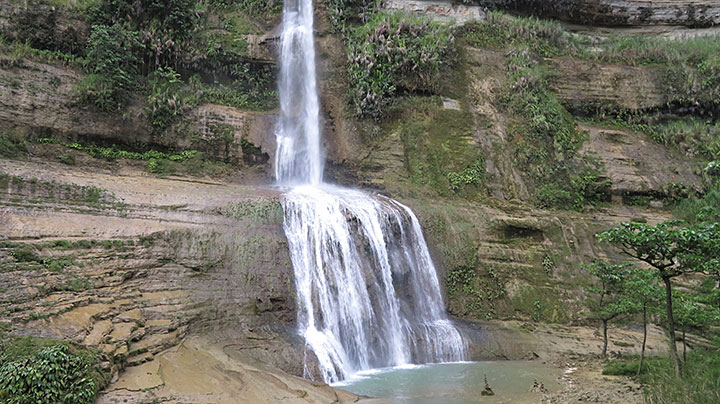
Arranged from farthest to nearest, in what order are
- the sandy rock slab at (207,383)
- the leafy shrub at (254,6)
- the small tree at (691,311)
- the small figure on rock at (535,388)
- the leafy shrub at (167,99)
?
the leafy shrub at (254,6), the leafy shrub at (167,99), the small tree at (691,311), the small figure on rock at (535,388), the sandy rock slab at (207,383)

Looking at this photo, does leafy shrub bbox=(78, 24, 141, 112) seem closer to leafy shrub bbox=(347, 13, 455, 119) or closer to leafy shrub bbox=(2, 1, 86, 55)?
leafy shrub bbox=(2, 1, 86, 55)

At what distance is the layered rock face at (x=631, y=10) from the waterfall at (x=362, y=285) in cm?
1835

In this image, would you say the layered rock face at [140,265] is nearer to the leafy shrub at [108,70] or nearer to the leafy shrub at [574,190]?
the leafy shrub at [108,70]

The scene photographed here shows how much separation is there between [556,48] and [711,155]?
910cm

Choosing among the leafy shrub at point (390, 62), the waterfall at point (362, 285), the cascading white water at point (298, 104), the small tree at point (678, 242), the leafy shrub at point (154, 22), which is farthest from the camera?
the leafy shrub at point (390, 62)

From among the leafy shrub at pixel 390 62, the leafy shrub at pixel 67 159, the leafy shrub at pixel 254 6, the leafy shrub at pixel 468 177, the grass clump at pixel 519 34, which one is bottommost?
the leafy shrub at pixel 468 177

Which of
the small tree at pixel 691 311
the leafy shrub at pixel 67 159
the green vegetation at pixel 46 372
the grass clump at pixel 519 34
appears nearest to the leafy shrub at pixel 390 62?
the grass clump at pixel 519 34

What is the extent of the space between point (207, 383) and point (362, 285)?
590cm

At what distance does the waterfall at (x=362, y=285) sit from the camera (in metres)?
12.2

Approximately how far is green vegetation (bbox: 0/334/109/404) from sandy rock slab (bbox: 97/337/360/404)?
364 millimetres

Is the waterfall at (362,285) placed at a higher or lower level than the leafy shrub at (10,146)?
lower

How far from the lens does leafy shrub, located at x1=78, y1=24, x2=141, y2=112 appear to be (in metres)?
16.4

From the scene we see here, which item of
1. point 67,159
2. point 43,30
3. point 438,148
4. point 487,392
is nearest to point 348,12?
point 438,148

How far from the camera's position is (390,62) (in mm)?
21578
